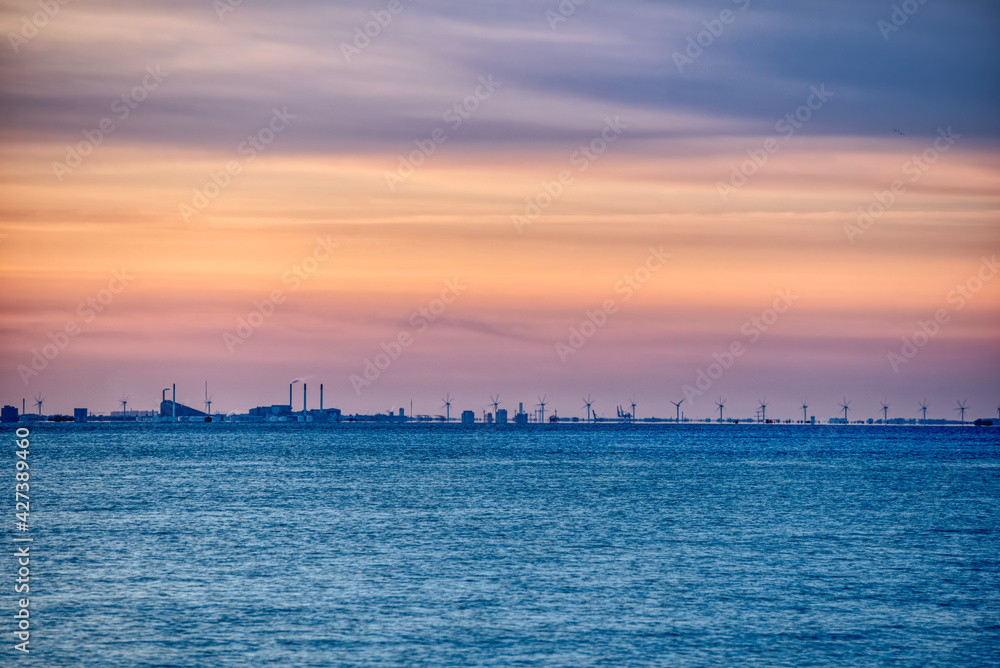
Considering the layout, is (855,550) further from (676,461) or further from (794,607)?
(676,461)

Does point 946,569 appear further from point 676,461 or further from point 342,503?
point 676,461

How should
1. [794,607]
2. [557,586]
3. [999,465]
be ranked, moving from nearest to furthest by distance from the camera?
1. [794,607]
2. [557,586]
3. [999,465]

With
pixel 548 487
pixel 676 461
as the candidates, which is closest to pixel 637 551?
pixel 548 487

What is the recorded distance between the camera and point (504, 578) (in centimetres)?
5475

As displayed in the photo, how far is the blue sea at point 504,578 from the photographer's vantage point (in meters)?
40.8

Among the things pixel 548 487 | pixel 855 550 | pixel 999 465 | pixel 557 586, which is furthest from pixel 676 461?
pixel 557 586

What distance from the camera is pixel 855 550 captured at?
66.5 m

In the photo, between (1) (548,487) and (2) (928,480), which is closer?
(1) (548,487)

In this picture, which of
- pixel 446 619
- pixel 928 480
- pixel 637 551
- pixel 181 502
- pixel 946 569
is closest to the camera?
pixel 446 619

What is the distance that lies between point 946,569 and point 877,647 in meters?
19.5

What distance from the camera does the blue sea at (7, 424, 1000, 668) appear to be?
40781 millimetres

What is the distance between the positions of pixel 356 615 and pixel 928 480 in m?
107

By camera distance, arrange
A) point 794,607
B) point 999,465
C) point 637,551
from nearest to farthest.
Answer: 1. point 794,607
2. point 637,551
3. point 999,465

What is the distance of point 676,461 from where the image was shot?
188 m
